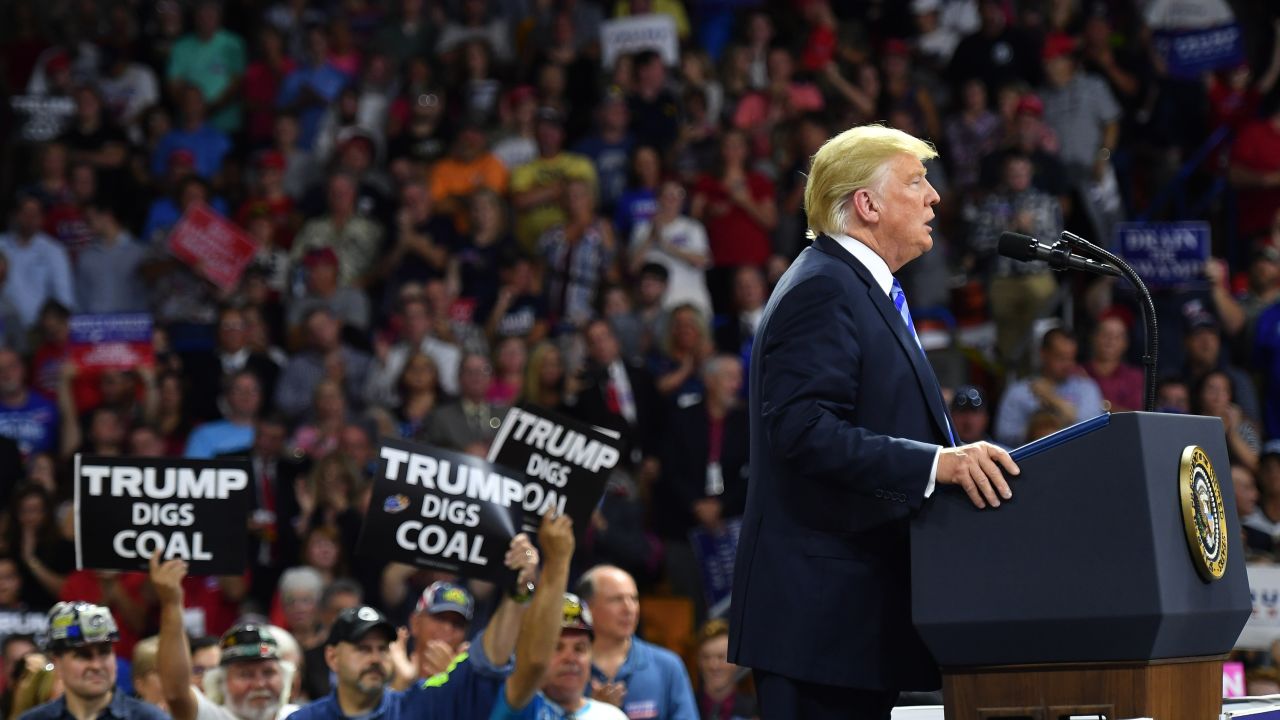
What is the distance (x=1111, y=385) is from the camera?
1086cm

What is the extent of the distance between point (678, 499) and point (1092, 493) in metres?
7.25

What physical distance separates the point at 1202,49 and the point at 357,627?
8.58 m

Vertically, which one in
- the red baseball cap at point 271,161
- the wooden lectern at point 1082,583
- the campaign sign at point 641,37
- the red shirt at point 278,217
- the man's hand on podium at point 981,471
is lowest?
the wooden lectern at point 1082,583

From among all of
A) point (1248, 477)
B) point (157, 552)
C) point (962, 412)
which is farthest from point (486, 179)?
point (157, 552)

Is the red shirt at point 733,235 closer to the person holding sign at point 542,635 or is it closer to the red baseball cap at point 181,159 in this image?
the red baseball cap at point 181,159

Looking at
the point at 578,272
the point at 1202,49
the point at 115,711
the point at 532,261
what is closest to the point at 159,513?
the point at 115,711

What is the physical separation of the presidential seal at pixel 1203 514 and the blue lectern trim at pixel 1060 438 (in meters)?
0.18

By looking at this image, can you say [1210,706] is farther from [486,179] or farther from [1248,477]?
[486,179]

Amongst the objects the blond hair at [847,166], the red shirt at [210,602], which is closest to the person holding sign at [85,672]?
the red shirt at [210,602]

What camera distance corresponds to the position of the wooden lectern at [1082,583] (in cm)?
327

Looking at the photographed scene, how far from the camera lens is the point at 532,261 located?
41.2ft

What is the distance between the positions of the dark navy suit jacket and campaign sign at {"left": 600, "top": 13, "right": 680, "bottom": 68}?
34.9 feet

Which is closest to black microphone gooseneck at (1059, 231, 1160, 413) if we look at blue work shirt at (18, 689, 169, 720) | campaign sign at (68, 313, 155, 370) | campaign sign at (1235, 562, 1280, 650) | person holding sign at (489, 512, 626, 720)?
person holding sign at (489, 512, 626, 720)

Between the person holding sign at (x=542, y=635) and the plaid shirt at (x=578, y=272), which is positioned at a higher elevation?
the plaid shirt at (x=578, y=272)
